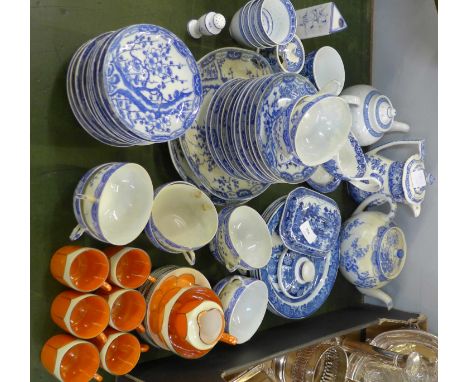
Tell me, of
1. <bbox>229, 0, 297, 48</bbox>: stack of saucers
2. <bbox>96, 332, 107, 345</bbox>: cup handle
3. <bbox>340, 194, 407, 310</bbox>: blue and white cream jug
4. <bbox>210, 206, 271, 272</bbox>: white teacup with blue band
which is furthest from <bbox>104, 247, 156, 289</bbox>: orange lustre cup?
<bbox>340, 194, 407, 310</bbox>: blue and white cream jug

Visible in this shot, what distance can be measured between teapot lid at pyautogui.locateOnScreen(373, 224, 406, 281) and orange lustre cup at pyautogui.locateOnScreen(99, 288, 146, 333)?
807 millimetres

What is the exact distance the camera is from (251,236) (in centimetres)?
128

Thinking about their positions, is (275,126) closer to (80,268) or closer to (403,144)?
(80,268)

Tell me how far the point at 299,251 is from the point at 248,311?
0.81 ft

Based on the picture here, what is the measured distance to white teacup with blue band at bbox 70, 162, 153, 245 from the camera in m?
0.94

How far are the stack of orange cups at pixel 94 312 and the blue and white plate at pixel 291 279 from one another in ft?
1.35

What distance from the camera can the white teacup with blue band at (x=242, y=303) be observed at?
119 centimetres

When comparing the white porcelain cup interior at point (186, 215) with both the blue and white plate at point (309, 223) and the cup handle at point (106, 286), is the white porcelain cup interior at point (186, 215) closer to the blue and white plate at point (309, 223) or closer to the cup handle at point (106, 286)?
the cup handle at point (106, 286)

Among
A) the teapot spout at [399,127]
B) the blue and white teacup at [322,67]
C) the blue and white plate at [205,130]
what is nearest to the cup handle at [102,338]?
the blue and white plate at [205,130]

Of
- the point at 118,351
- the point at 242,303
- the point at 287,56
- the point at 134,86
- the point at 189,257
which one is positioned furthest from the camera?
the point at 287,56

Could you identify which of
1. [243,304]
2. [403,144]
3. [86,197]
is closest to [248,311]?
[243,304]
